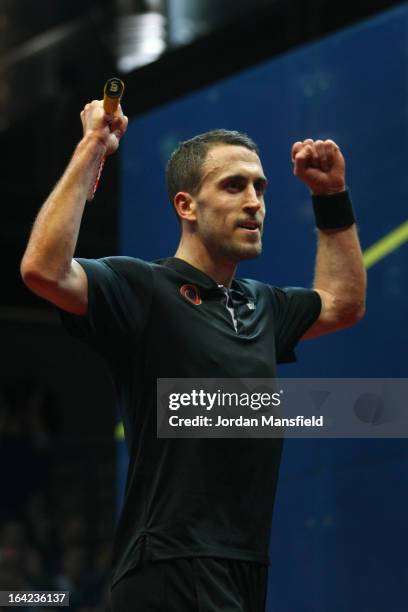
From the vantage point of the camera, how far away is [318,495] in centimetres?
466

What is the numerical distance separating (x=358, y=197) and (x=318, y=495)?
1.23 metres

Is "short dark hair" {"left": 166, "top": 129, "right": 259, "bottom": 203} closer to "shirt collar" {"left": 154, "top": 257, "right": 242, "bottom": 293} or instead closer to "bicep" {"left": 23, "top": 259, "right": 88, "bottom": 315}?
"shirt collar" {"left": 154, "top": 257, "right": 242, "bottom": 293}

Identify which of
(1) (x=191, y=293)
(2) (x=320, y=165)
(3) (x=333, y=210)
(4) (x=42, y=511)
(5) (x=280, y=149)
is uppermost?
(5) (x=280, y=149)

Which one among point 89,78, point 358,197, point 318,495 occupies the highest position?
point 89,78

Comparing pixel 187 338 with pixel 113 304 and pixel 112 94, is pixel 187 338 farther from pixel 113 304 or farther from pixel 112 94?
pixel 112 94

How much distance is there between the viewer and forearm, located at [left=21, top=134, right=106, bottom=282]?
9.36 feet

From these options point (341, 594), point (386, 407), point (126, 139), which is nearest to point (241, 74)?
point (126, 139)

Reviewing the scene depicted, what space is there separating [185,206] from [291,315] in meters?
0.46

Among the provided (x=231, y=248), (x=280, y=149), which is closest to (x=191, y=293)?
(x=231, y=248)

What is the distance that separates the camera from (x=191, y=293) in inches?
126

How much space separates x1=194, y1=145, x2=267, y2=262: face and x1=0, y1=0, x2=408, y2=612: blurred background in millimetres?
1383

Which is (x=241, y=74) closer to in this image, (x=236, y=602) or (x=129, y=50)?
(x=129, y=50)

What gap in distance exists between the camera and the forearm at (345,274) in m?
3.54

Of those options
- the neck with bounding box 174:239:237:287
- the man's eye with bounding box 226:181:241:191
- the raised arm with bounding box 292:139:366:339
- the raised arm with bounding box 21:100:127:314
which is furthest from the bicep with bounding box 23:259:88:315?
the raised arm with bounding box 292:139:366:339
